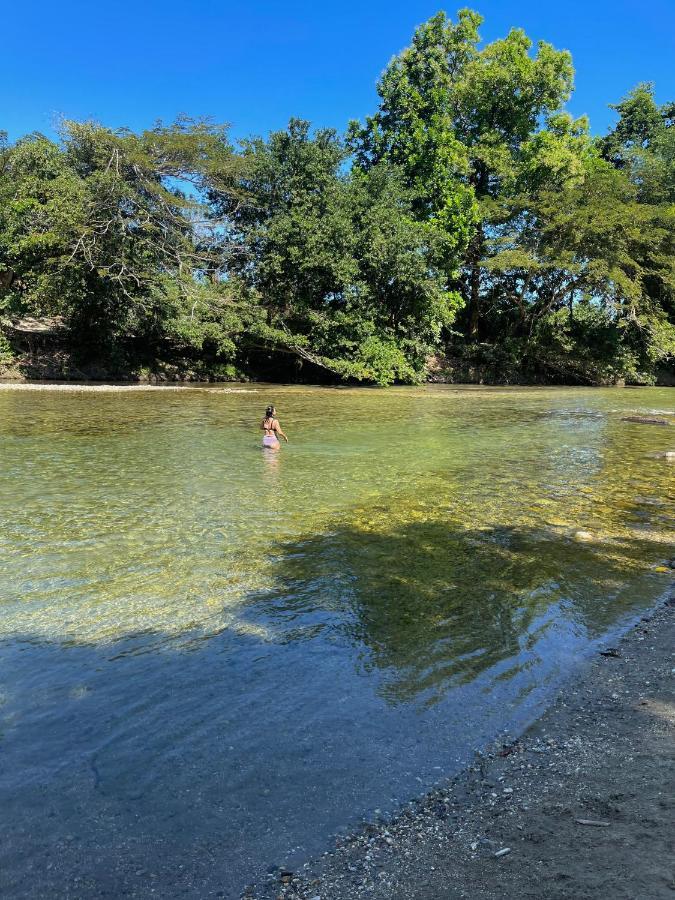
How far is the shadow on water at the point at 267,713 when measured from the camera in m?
3.00

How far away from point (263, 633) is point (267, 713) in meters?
1.24

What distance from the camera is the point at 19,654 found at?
4.91 m

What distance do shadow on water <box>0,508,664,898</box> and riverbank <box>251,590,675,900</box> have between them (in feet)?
0.66

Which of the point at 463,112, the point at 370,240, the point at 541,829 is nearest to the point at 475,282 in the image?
the point at 463,112

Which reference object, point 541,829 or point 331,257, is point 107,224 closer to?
point 331,257

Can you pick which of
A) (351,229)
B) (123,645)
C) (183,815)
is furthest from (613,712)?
(351,229)

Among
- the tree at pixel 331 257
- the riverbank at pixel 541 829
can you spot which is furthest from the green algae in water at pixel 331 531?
the tree at pixel 331 257

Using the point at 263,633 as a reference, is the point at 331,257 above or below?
above

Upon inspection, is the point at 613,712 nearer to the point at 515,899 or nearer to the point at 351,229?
the point at 515,899

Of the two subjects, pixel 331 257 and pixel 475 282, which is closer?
pixel 331 257

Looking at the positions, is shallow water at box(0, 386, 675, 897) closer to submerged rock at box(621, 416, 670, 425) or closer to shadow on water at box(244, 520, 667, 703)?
shadow on water at box(244, 520, 667, 703)

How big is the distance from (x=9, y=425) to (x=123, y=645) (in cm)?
1376

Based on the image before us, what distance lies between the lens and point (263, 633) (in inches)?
212

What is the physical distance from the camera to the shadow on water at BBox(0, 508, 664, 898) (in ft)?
9.83
